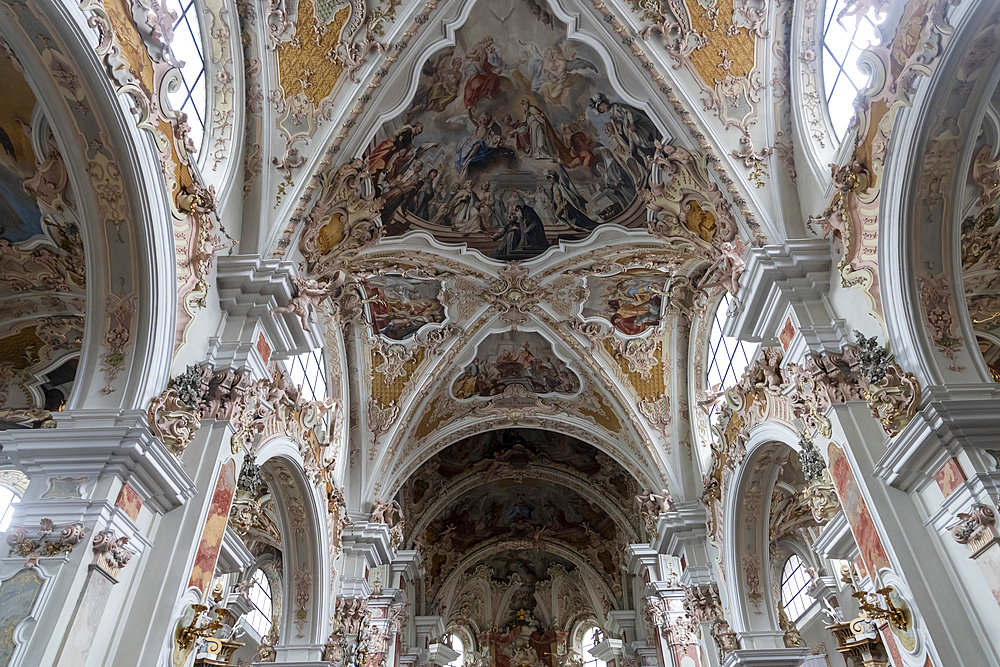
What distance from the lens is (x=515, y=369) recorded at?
16.8 meters

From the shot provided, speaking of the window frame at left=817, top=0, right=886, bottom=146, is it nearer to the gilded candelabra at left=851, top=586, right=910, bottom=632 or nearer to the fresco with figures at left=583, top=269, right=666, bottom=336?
the gilded candelabra at left=851, top=586, right=910, bottom=632

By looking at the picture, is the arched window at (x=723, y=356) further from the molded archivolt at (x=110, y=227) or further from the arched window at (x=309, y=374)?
the molded archivolt at (x=110, y=227)

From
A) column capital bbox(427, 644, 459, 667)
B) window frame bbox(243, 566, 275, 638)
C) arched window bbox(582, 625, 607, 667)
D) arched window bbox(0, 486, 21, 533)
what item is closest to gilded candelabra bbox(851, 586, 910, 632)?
arched window bbox(0, 486, 21, 533)

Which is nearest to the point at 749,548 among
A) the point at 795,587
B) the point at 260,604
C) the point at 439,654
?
the point at 795,587

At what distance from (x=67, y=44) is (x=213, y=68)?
121 inches

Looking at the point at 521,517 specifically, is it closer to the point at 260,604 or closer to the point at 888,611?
the point at 260,604

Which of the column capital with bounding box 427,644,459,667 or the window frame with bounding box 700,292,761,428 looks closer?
the window frame with bounding box 700,292,761,428

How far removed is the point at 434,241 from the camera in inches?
523

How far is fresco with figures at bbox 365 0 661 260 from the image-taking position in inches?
422

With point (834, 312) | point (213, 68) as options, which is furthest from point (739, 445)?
point (213, 68)

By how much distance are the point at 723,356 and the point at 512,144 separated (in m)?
5.63

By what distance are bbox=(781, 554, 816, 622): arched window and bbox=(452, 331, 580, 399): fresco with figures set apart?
335 inches

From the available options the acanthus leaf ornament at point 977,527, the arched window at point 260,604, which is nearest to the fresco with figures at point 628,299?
the acanthus leaf ornament at point 977,527

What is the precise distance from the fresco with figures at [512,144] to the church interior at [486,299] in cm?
6
